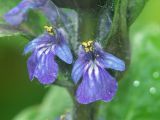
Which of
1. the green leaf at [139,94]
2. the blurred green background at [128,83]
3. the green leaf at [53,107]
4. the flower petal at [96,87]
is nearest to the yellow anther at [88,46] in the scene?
the flower petal at [96,87]

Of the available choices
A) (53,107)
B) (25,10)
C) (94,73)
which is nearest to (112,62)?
(94,73)

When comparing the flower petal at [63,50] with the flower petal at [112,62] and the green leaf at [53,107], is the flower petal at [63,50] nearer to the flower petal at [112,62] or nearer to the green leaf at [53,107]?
the flower petal at [112,62]

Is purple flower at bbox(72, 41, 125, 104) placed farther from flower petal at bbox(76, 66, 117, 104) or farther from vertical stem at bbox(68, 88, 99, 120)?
vertical stem at bbox(68, 88, 99, 120)

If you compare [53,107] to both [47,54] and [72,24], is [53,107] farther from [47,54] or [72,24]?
[47,54]

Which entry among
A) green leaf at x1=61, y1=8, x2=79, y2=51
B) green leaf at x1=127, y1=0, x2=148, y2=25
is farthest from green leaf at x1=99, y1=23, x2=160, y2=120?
green leaf at x1=127, y1=0, x2=148, y2=25

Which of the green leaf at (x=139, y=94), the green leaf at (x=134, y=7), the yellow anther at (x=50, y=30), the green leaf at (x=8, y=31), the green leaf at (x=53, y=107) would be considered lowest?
the green leaf at (x=53, y=107)

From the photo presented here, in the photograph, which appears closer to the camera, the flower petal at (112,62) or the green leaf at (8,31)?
the flower petal at (112,62)
